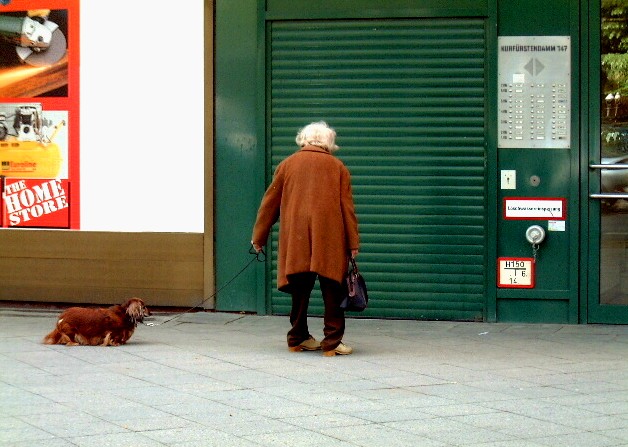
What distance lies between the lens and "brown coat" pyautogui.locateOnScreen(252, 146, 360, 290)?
900cm

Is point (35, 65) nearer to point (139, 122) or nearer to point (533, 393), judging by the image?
point (139, 122)

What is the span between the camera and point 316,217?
355 inches

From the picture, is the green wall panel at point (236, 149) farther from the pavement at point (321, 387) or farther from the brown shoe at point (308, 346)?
the brown shoe at point (308, 346)

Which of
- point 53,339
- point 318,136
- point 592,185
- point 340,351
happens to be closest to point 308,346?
point 340,351

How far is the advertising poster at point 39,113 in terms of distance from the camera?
11.7 m

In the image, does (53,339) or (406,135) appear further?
(406,135)

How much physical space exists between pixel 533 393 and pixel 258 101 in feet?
Result: 15.4

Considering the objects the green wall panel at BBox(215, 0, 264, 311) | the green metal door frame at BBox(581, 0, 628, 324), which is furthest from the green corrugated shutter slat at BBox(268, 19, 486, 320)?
the green metal door frame at BBox(581, 0, 628, 324)

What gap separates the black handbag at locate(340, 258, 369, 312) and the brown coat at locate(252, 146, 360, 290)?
0.08m

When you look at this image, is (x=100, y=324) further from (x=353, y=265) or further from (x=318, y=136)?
(x=318, y=136)

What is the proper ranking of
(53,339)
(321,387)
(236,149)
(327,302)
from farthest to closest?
(236,149) < (53,339) < (327,302) < (321,387)

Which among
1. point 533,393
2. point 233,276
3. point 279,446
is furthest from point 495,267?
point 279,446

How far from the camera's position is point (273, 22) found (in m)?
11.2

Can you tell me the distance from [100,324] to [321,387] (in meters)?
2.39
